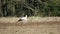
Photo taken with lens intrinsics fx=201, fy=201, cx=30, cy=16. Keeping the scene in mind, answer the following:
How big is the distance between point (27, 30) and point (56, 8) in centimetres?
892

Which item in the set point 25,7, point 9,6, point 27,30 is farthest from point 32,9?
point 27,30

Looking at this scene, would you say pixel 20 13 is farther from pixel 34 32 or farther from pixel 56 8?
pixel 34 32

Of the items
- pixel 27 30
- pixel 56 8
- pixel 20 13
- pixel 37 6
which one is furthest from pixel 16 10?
pixel 27 30

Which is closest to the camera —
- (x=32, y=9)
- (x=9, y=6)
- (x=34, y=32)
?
(x=34, y=32)

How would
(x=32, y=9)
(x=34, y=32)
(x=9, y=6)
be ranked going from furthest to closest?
1. (x=32, y=9)
2. (x=9, y=6)
3. (x=34, y=32)

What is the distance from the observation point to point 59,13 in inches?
691

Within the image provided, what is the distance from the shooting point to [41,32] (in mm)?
9227

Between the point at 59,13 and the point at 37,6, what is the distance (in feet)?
6.70

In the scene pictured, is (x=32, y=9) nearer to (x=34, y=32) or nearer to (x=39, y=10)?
(x=39, y=10)

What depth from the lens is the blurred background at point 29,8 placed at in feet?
53.1

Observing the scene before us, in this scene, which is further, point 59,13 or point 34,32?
point 59,13

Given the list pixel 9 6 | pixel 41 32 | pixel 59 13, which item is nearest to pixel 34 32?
pixel 41 32

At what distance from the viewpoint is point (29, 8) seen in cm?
1709

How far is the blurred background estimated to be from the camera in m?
16.2
